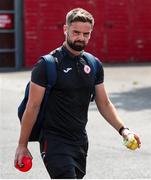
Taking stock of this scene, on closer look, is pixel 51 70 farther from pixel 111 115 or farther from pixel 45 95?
pixel 111 115

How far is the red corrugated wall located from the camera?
24.1 m

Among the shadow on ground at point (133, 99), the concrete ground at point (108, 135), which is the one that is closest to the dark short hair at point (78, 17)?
the concrete ground at point (108, 135)

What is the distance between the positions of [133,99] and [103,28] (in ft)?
33.0

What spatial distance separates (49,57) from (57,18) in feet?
64.3

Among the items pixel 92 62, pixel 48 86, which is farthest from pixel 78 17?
pixel 48 86

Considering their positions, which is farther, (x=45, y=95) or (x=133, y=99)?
(x=133, y=99)

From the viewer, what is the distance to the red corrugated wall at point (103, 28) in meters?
24.1

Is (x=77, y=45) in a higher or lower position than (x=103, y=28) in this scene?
higher

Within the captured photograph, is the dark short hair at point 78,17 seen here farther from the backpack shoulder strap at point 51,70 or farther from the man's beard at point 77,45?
the backpack shoulder strap at point 51,70

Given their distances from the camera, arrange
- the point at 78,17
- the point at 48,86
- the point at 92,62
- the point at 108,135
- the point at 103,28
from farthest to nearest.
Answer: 1. the point at 103,28
2. the point at 108,135
3. the point at 92,62
4. the point at 48,86
5. the point at 78,17

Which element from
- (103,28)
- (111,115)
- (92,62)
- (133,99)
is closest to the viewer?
(92,62)

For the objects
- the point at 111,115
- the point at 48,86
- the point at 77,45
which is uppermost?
the point at 77,45

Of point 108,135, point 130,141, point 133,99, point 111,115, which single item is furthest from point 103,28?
point 130,141

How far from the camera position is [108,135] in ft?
35.5
